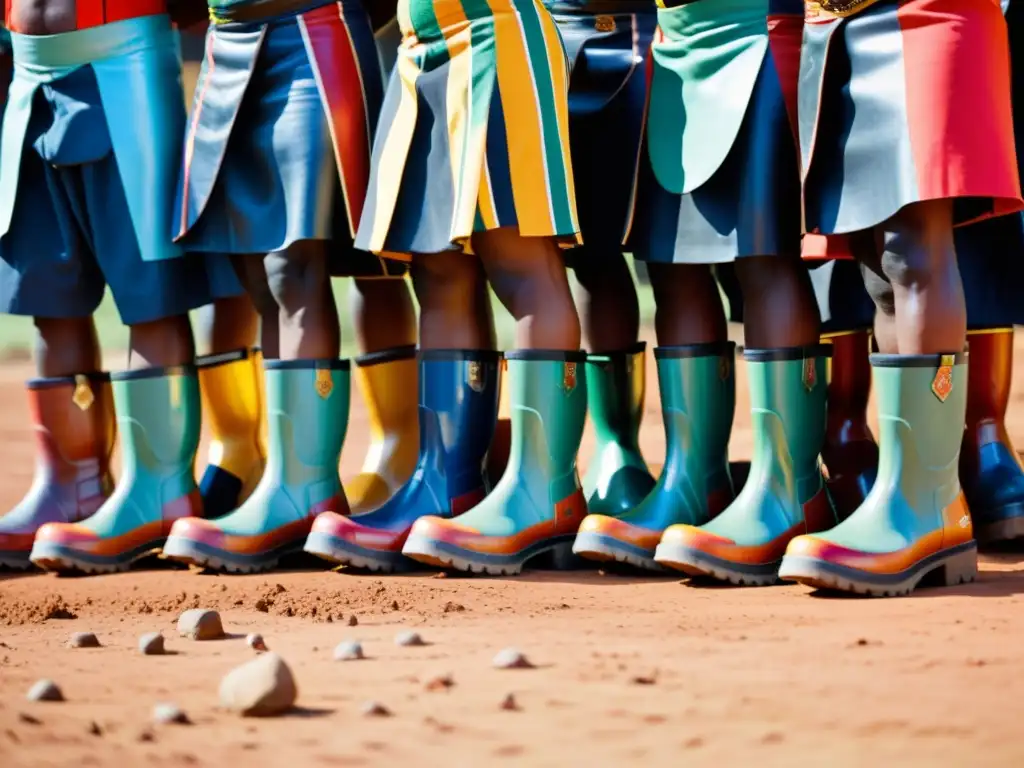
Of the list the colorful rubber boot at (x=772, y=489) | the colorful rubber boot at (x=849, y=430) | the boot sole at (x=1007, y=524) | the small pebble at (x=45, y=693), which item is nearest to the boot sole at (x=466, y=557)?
the colorful rubber boot at (x=772, y=489)

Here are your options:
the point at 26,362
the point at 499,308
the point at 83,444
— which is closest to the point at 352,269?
the point at 83,444

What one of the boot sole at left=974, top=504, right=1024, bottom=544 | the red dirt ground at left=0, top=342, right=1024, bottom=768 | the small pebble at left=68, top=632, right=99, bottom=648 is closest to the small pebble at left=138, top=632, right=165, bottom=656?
the red dirt ground at left=0, top=342, right=1024, bottom=768

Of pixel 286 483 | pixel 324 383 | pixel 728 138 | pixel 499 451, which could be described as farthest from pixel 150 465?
pixel 728 138

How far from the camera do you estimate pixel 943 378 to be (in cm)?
271

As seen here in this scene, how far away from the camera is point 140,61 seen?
3516mm

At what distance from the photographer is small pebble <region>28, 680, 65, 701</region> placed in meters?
2.00

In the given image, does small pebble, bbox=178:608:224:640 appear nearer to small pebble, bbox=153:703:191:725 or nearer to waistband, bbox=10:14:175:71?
small pebble, bbox=153:703:191:725

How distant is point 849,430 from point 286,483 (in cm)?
121

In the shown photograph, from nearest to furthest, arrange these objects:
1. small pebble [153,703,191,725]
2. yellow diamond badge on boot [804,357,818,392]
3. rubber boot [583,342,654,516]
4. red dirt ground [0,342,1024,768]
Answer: red dirt ground [0,342,1024,768], small pebble [153,703,191,725], yellow diamond badge on boot [804,357,818,392], rubber boot [583,342,654,516]

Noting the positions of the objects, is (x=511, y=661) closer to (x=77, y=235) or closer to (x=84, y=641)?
(x=84, y=641)

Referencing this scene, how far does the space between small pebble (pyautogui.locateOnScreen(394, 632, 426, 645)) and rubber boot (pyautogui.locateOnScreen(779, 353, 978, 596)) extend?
71 centimetres

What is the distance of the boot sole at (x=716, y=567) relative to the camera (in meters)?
2.82

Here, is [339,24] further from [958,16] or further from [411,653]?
[411,653]

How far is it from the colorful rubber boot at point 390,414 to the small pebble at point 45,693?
1471 mm
